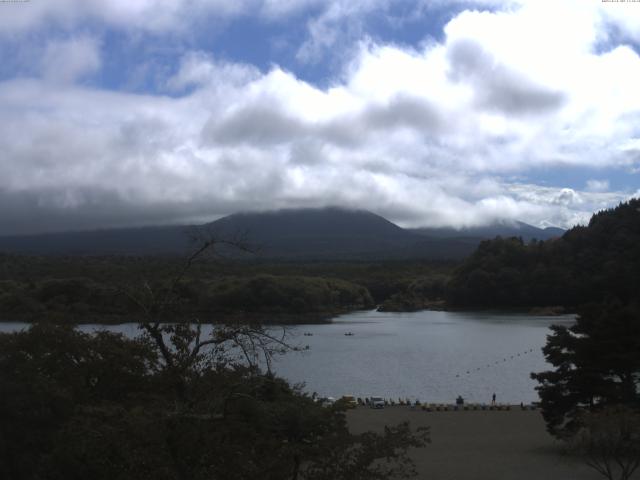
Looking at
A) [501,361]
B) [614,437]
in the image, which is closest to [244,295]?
[501,361]

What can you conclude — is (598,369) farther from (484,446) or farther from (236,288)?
(236,288)

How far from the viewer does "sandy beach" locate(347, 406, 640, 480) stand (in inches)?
581

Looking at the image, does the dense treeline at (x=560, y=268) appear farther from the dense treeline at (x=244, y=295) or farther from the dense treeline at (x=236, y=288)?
the dense treeline at (x=244, y=295)

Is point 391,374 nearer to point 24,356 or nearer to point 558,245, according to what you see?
point 24,356

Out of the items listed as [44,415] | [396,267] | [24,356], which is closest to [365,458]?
[44,415]

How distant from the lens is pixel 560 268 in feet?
236

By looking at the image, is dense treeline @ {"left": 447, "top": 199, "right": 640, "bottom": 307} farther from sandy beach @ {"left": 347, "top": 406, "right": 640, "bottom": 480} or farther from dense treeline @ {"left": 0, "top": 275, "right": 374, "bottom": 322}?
sandy beach @ {"left": 347, "top": 406, "right": 640, "bottom": 480}

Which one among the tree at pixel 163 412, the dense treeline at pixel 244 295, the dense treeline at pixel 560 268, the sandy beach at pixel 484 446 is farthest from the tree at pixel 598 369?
the dense treeline at pixel 560 268

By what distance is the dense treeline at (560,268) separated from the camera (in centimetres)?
6706

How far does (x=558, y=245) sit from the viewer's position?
76.7 m

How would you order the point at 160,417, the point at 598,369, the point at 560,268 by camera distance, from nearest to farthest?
1. the point at 160,417
2. the point at 598,369
3. the point at 560,268

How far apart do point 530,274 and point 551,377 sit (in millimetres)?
60361

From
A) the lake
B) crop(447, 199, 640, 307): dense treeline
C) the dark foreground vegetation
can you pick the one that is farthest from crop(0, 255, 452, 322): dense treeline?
crop(447, 199, 640, 307): dense treeline

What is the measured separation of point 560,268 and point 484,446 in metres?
57.8
